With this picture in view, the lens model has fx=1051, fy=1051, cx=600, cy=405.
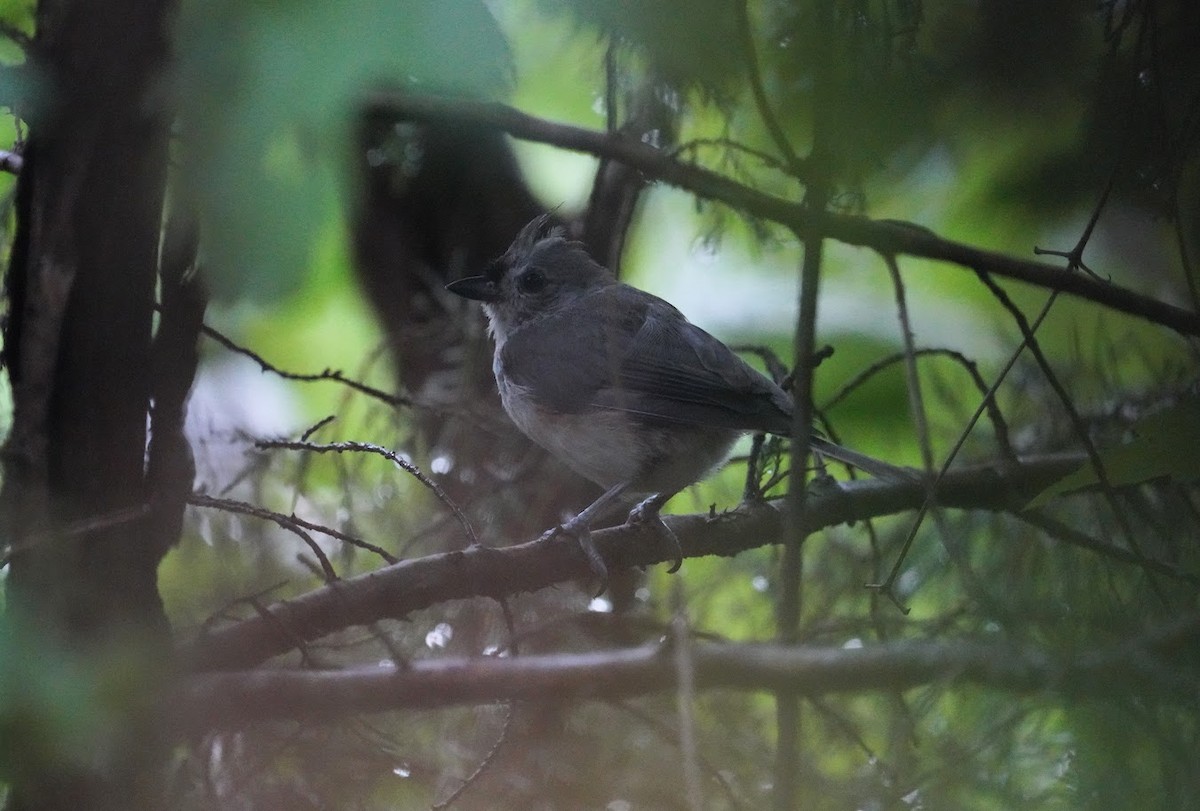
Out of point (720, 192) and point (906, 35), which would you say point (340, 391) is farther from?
point (906, 35)

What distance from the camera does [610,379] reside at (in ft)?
5.30

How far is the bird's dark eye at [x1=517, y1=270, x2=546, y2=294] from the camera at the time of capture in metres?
1.59

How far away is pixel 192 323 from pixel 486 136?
48 cm

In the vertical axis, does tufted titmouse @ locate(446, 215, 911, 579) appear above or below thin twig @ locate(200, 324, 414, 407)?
above

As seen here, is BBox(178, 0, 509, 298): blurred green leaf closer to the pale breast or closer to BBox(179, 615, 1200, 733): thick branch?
BBox(179, 615, 1200, 733): thick branch

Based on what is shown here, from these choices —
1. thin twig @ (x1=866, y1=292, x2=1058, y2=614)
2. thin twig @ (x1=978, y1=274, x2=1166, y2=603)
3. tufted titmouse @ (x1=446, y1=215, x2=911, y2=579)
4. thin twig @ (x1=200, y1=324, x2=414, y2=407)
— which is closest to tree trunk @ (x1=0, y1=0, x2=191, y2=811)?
thin twig @ (x1=200, y1=324, x2=414, y2=407)

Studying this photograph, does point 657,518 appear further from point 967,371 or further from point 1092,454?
point 1092,454

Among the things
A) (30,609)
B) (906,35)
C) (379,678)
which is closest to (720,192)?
(906,35)

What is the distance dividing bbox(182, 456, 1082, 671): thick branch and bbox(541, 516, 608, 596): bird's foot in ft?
0.04

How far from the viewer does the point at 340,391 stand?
4.79 feet

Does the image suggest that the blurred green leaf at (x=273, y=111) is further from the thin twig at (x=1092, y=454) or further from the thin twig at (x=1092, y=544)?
the thin twig at (x=1092, y=544)

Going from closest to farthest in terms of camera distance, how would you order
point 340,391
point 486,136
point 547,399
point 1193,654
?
1. point 1193,654
2. point 486,136
3. point 340,391
4. point 547,399

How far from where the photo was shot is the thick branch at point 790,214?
1.02m

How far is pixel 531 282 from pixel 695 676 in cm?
93
